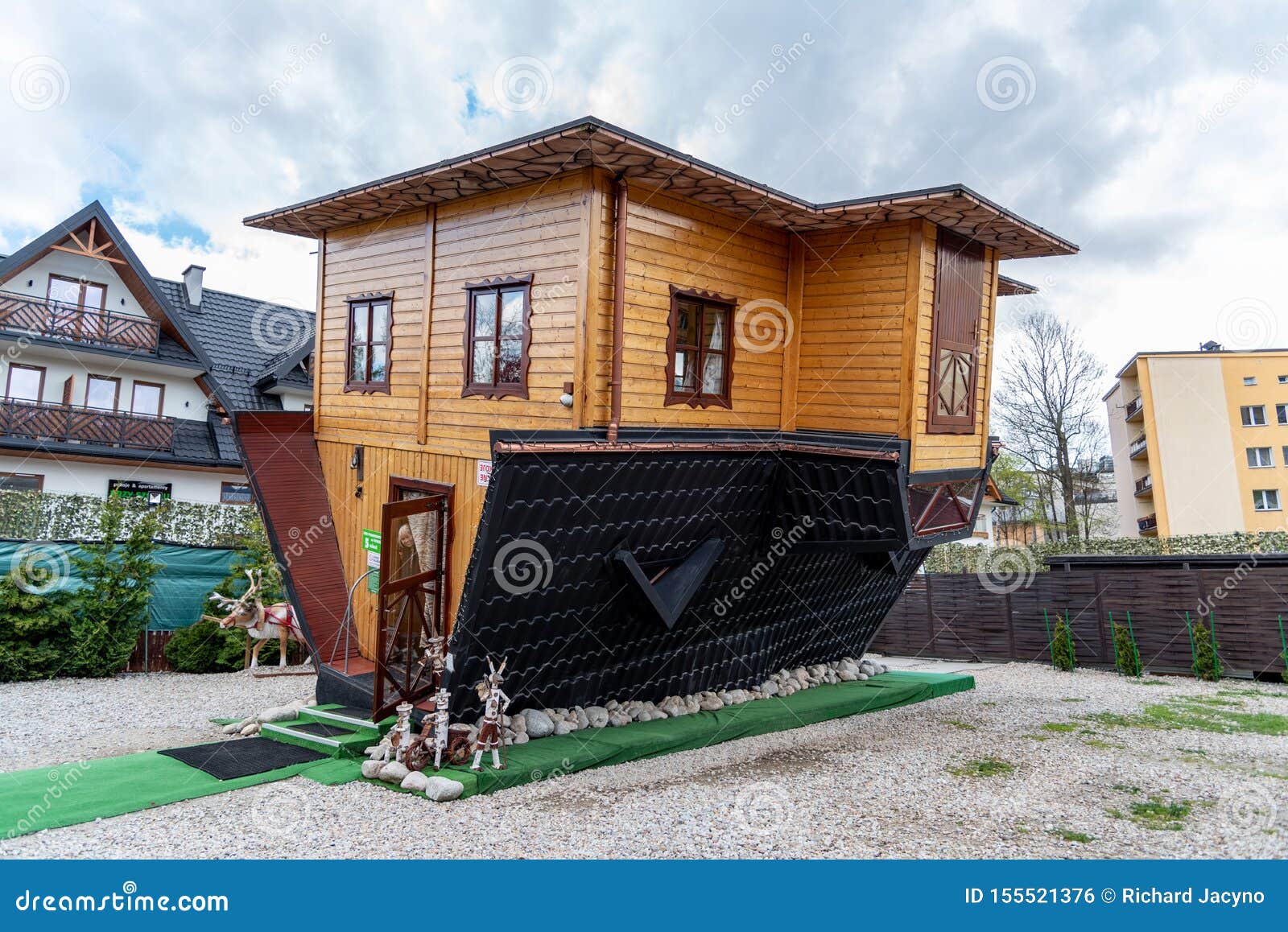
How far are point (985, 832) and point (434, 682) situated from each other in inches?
237

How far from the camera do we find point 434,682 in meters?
9.81

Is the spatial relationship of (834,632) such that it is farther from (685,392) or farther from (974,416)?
(685,392)

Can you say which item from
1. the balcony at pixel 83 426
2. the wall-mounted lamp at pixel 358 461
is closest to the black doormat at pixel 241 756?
the wall-mounted lamp at pixel 358 461

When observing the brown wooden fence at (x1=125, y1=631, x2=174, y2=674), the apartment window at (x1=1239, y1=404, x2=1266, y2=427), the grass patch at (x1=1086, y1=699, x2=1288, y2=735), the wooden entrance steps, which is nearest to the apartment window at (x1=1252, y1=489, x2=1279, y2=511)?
the apartment window at (x1=1239, y1=404, x2=1266, y2=427)

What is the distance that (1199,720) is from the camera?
1191 cm

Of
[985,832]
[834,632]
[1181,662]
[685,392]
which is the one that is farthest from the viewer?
[1181,662]

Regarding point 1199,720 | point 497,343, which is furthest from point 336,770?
point 1199,720

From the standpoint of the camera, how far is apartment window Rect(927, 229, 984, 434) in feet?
32.6

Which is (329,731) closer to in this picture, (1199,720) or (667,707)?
(667,707)

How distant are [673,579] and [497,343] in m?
3.34

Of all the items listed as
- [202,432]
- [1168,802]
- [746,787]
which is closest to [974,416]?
[1168,802]

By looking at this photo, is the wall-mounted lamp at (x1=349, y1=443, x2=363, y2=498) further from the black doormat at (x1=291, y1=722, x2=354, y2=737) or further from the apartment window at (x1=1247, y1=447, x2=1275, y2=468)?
the apartment window at (x1=1247, y1=447, x2=1275, y2=468)

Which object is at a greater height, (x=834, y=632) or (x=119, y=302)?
(x=119, y=302)

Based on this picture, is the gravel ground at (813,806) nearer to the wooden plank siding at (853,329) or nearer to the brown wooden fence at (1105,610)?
the wooden plank siding at (853,329)
